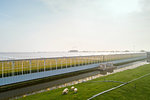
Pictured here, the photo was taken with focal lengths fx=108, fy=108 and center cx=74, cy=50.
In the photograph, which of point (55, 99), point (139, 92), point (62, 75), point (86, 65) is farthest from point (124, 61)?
point (55, 99)

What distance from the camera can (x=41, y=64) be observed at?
21.3m

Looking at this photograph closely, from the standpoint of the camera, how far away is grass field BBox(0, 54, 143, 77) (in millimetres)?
15970

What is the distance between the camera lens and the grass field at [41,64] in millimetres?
15970

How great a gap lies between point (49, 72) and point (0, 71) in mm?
7438

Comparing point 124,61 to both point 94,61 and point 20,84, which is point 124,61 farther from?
point 20,84

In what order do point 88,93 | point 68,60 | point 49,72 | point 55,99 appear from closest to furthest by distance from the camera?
point 55,99
point 88,93
point 49,72
point 68,60

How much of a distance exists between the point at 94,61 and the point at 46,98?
23427mm

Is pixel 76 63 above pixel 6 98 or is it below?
above

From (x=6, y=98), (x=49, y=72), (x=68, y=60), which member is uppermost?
(x=68, y=60)

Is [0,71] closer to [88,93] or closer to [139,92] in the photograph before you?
[88,93]

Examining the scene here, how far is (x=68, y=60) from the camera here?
2544cm

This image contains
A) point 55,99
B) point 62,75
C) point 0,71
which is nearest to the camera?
point 55,99

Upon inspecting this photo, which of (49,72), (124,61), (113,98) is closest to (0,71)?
(49,72)

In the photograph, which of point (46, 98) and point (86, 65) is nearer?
point (46, 98)
